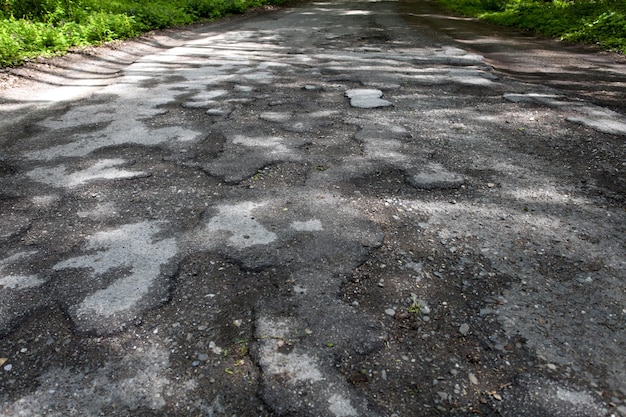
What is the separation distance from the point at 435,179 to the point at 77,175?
2.23m

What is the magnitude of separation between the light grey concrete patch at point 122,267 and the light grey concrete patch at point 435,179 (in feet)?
4.73

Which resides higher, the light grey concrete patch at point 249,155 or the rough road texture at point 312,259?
the light grey concrete patch at point 249,155

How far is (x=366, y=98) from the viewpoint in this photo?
165 inches

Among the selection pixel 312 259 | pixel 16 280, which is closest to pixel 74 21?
pixel 16 280

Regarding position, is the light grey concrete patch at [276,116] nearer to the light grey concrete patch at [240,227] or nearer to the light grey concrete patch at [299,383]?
the light grey concrete patch at [240,227]

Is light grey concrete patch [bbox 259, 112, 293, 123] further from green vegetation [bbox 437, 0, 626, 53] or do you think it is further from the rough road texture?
green vegetation [bbox 437, 0, 626, 53]

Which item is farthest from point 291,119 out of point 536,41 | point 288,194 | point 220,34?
point 536,41

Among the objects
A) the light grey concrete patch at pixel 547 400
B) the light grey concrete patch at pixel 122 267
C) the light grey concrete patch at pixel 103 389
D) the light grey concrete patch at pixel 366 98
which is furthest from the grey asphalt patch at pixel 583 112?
the light grey concrete patch at pixel 103 389

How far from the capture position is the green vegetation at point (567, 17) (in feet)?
24.5

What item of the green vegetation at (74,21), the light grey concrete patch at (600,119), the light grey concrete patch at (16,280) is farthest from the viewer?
the green vegetation at (74,21)

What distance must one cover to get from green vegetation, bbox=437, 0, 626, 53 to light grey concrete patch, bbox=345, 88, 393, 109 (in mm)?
4786

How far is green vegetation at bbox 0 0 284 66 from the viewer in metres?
5.59

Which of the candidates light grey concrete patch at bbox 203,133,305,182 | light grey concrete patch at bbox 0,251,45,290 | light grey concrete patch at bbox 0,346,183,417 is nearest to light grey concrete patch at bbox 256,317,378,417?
light grey concrete patch at bbox 0,346,183,417

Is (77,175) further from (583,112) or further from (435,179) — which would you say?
(583,112)
